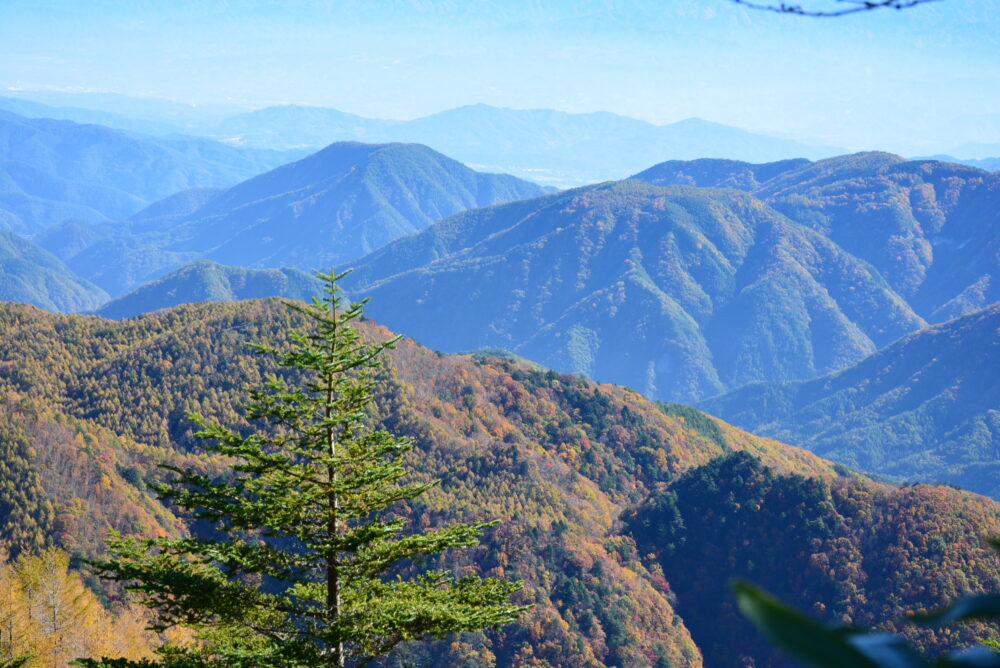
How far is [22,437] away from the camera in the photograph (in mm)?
78312

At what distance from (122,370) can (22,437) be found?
105 ft

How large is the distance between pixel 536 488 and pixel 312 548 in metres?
82.9

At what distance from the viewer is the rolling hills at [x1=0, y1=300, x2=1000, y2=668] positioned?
73000 millimetres

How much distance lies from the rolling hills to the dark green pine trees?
33.9 m

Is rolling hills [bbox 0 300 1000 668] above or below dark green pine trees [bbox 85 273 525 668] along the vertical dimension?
above

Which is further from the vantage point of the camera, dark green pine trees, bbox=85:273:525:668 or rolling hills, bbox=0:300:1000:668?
rolling hills, bbox=0:300:1000:668

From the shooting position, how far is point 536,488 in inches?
3733

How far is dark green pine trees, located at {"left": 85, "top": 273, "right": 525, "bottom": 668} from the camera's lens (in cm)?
1279

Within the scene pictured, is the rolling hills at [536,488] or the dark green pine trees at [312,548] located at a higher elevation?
the rolling hills at [536,488]

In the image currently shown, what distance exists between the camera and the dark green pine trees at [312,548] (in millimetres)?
12789

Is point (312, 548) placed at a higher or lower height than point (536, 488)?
lower

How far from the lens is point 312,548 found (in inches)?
524

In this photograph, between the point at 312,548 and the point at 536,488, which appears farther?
the point at 536,488

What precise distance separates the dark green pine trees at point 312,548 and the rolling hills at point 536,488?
33.9 meters
